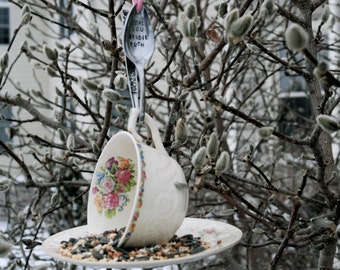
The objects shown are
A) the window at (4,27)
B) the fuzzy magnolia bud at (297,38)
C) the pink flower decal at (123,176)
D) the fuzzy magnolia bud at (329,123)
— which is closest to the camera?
the fuzzy magnolia bud at (297,38)

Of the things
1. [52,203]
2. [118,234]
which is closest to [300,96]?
[52,203]

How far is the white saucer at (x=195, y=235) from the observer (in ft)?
3.27

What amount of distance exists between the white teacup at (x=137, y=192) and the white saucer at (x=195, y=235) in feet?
0.26

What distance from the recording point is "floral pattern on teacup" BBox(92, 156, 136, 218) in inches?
51.6

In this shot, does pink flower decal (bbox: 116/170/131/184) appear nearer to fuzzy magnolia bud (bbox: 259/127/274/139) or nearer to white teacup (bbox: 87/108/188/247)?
white teacup (bbox: 87/108/188/247)

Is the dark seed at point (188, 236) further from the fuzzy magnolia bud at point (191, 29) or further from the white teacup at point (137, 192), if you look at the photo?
the fuzzy magnolia bud at point (191, 29)

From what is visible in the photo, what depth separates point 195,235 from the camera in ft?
4.10

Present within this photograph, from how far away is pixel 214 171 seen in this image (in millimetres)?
1039

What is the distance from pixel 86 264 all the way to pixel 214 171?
0.31 metres

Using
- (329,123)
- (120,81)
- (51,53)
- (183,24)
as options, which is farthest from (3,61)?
(329,123)

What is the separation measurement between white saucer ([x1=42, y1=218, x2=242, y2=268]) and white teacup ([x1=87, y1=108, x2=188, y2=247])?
0.26 feet

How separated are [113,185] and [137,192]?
283 millimetres

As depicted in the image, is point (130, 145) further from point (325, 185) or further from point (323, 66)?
point (323, 66)

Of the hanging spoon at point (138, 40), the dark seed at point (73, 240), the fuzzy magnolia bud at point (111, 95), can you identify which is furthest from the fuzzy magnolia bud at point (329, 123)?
the dark seed at point (73, 240)
